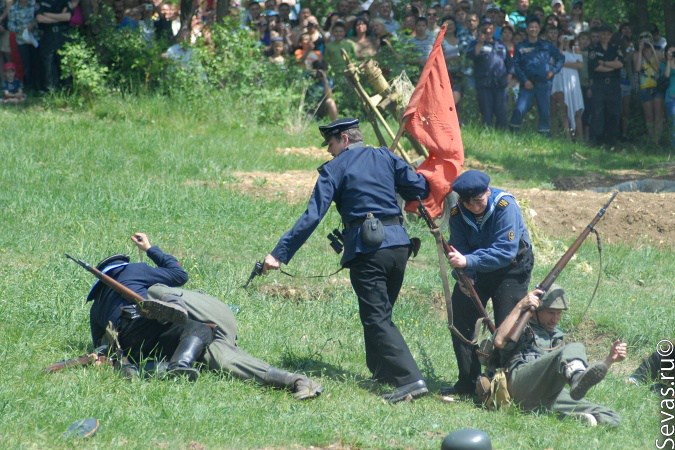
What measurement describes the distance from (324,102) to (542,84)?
3845mm

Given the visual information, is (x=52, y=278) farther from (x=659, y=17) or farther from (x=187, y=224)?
(x=659, y=17)

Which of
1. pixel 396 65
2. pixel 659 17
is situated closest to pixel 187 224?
pixel 396 65

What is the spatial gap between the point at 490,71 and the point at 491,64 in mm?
142

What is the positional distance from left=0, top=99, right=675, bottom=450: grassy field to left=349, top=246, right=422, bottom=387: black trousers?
0.26 meters

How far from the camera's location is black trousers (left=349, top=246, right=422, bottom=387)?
8.01m

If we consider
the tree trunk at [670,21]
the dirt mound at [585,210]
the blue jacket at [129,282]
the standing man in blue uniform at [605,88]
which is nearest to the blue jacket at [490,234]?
the blue jacket at [129,282]

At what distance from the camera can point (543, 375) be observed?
7582mm

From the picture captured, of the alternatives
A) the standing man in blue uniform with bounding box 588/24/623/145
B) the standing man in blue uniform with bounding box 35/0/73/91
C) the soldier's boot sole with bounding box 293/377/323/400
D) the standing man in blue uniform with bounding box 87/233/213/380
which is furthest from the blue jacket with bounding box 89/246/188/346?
the standing man in blue uniform with bounding box 588/24/623/145

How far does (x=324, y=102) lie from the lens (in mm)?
19719

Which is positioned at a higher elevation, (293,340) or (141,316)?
(141,316)

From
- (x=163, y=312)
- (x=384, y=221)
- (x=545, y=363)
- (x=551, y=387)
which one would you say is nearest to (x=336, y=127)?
(x=384, y=221)

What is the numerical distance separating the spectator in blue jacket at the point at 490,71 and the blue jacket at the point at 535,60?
0.56ft

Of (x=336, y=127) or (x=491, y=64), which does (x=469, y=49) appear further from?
(x=336, y=127)

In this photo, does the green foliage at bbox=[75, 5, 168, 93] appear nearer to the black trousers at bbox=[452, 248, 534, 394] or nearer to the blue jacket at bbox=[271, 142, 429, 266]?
the blue jacket at bbox=[271, 142, 429, 266]
